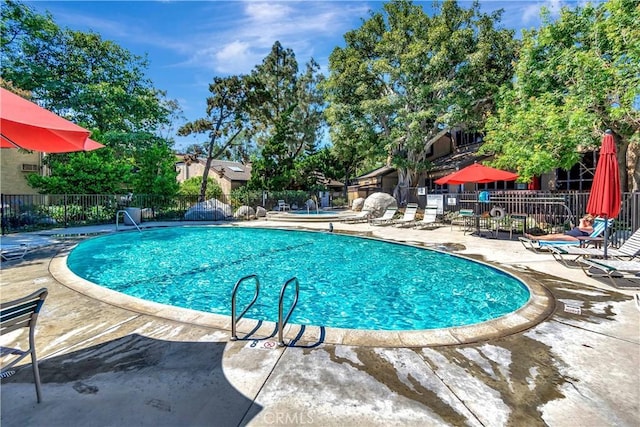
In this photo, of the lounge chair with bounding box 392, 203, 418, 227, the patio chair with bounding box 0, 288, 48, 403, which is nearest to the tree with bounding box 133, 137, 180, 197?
the lounge chair with bounding box 392, 203, 418, 227

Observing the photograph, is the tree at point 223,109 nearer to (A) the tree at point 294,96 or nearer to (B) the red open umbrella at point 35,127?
(A) the tree at point 294,96

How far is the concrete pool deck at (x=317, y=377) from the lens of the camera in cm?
217

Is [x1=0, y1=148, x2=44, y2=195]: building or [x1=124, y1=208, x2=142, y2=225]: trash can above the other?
[x1=0, y1=148, x2=44, y2=195]: building

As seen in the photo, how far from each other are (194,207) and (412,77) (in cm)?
1733

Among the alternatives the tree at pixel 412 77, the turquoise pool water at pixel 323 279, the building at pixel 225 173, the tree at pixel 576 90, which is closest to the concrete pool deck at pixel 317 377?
the turquoise pool water at pixel 323 279

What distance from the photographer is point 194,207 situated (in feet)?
61.3

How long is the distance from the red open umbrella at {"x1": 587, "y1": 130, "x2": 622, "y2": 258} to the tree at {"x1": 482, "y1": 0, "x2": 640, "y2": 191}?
5356mm

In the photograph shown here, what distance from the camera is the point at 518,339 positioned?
11.2ft

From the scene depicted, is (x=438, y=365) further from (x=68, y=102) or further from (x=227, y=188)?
(x=227, y=188)

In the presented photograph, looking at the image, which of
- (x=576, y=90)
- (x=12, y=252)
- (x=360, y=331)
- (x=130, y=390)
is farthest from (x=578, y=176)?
(x=12, y=252)

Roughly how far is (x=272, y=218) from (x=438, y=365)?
58.5 ft

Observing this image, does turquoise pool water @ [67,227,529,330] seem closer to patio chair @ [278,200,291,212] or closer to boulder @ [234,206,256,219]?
boulder @ [234,206,256,219]

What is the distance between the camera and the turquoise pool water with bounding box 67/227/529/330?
518 centimetres

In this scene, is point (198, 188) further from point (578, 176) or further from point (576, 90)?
point (578, 176)
